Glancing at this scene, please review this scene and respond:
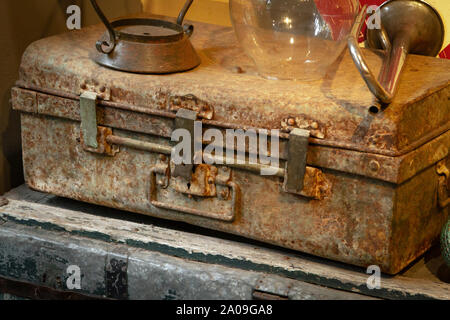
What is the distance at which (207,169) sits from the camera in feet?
4.51

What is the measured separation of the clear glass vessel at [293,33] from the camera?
1.39m

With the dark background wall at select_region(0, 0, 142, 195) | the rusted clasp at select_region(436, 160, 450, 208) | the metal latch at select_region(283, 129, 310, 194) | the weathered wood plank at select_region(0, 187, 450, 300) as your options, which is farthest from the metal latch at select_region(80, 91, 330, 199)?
the dark background wall at select_region(0, 0, 142, 195)

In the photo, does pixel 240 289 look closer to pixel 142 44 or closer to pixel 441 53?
pixel 142 44

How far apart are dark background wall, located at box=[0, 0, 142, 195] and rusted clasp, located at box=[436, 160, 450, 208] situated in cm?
101

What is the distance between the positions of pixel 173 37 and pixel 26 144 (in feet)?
1.29

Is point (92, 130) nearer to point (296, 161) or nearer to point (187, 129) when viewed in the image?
point (187, 129)

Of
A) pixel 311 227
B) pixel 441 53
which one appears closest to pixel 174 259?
pixel 311 227

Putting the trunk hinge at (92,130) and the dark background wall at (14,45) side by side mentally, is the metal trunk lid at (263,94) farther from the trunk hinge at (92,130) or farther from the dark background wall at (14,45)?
the dark background wall at (14,45)

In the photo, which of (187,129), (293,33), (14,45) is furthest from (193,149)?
(14,45)

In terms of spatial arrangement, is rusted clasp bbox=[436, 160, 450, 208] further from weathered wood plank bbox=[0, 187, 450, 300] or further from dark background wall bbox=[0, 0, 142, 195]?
dark background wall bbox=[0, 0, 142, 195]

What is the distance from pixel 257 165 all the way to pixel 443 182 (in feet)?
1.20

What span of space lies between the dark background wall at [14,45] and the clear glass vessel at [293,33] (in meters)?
0.58

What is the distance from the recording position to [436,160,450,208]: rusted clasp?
4.46 feet

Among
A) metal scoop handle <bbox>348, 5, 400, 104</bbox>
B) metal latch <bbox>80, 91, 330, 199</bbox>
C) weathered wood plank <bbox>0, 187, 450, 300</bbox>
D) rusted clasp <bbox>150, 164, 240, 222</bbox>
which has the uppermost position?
metal scoop handle <bbox>348, 5, 400, 104</bbox>
